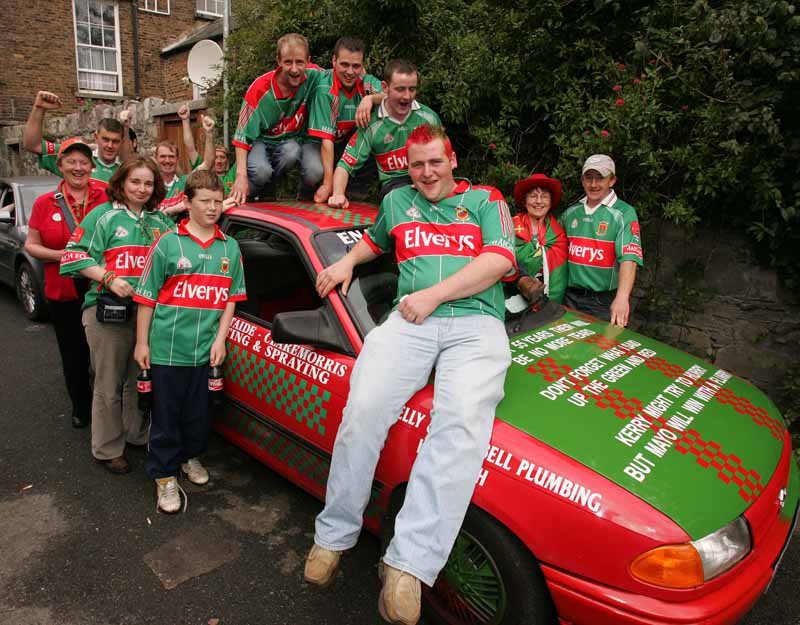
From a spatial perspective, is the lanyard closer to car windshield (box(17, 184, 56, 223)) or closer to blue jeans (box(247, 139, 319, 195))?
blue jeans (box(247, 139, 319, 195))

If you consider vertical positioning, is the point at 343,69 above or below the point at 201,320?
above

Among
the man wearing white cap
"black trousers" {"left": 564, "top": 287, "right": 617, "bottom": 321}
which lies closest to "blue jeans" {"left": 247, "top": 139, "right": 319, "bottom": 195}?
the man wearing white cap

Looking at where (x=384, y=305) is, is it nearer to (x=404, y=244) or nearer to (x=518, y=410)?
(x=404, y=244)

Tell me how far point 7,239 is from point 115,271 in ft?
14.7

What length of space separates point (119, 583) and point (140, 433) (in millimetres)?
1329

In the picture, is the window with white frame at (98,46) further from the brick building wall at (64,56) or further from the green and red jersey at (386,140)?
the green and red jersey at (386,140)

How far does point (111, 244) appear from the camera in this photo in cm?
312

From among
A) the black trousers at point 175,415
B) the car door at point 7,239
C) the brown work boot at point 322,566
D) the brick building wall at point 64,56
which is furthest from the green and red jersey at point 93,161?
the brick building wall at point 64,56

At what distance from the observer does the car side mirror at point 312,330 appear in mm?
2477

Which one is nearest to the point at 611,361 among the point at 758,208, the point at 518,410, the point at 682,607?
the point at 518,410

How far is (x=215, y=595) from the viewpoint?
2.41 metres

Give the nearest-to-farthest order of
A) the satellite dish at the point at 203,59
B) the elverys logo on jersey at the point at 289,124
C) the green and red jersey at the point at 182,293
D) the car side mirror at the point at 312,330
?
1. the car side mirror at the point at 312,330
2. the green and red jersey at the point at 182,293
3. the elverys logo on jersey at the point at 289,124
4. the satellite dish at the point at 203,59

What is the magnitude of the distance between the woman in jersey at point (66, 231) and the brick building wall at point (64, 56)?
1449 centimetres

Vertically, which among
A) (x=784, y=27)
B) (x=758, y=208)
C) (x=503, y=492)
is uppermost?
(x=784, y=27)
